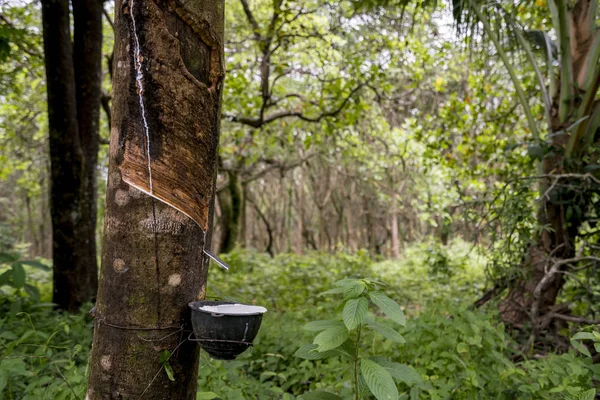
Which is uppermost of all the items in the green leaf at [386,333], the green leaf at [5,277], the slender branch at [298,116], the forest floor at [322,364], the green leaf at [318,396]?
the slender branch at [298,116]

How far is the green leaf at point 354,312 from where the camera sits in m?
1.74

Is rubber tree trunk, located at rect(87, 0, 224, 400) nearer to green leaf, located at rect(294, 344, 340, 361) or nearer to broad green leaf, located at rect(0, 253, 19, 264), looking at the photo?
green leaf, located at rect(294, 344, 340, 361)

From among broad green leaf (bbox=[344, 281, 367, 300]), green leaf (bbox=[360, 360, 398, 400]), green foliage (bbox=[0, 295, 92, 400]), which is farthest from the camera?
green foliage (bbox=[0, 295, 92, 400])

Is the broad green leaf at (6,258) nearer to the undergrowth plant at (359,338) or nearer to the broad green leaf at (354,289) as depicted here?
the undergrowth plant at (359,338)

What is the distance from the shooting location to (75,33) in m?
5.52

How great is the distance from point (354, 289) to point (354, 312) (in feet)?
0.34

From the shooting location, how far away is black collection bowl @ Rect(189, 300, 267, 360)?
1553mm

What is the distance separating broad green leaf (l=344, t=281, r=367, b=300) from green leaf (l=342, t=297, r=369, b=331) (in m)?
0.02

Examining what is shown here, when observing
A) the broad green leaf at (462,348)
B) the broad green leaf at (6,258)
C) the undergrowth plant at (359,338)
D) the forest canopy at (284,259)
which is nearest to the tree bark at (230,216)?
the forest canopy at (284,259)

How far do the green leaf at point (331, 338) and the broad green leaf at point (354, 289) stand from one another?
0.14m

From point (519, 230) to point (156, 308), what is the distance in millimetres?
3631

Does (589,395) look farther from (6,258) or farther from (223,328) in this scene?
(6,258)

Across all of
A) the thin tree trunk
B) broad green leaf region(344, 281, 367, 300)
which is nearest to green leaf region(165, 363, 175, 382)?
broad green leaf region(344, 281, 367, 300)

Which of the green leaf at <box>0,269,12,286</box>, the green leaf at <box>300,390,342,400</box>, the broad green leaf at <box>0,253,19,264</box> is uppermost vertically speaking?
the broad green leaf at <box>0,253,19,264</box>
